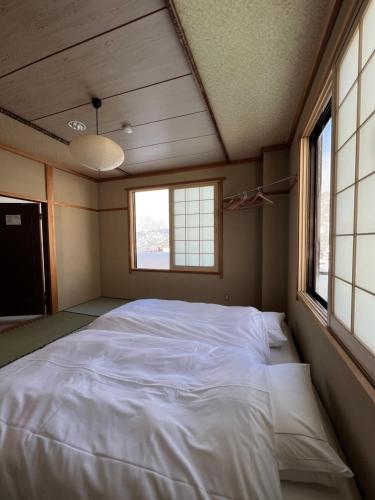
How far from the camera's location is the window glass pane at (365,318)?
819mm

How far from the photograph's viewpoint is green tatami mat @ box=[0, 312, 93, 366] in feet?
7.75

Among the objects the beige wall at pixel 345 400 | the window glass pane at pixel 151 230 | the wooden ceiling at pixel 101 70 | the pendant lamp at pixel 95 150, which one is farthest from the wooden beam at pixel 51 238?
the beige wall at pixel 345 400

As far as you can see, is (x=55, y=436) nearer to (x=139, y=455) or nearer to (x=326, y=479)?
(x=139, y=455)

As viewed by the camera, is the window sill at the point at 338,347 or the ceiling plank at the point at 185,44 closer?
the window sill at the point at 338,347

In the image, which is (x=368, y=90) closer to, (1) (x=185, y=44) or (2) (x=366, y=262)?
(2) (x=366, y=262)

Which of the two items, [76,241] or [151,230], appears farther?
[151,230]

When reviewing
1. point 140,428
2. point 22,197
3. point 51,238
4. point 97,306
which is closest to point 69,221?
point 51,238

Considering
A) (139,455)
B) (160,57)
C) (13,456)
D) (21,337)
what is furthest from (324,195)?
(21,337)

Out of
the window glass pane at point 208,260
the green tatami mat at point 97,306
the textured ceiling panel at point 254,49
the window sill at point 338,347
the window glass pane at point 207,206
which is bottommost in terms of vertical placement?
the green tatami mat at point 97,306

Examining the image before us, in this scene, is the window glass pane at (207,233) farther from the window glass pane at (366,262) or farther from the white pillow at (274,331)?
the window glass pane at (366,262)

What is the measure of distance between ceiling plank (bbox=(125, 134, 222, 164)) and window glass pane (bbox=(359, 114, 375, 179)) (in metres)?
2.09

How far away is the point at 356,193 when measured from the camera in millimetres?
949

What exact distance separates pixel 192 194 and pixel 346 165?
294 centimetres

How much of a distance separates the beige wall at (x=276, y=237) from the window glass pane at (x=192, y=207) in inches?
48.4
